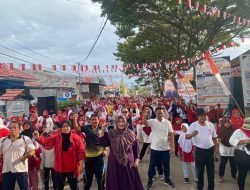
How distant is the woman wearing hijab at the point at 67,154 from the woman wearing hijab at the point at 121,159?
24.9 inches

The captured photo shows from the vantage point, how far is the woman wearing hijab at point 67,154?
489 cm

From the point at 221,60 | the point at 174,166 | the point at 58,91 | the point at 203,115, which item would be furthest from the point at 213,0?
the point at 58,91

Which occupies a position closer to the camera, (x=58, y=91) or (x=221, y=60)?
(x=221, y=60)

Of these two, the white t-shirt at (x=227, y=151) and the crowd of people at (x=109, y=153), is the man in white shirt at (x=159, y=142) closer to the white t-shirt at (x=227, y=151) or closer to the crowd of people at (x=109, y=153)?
the crowd of people at (x=109, y=153)

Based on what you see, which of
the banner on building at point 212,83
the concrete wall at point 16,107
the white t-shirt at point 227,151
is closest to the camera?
the white t-shirt at point 227,151

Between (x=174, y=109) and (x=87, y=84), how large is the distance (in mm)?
36716

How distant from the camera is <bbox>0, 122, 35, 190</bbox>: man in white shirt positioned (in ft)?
15.5

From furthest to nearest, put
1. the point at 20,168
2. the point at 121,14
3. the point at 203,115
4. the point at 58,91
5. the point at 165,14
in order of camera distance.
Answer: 1. the point at 58,91
2. the point at 165,14
3. the point at 121,14
4. the point at 203,115
5. the point at 20,168

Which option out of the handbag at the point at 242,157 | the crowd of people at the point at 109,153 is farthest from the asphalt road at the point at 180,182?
the handbag at the point at 242,157

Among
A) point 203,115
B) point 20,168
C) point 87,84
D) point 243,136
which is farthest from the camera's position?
point 87,84

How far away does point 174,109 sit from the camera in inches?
536

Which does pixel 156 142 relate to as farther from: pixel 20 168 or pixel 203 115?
pixel 20 168

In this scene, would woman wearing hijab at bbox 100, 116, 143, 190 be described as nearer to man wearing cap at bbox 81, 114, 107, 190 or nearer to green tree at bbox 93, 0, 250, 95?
man wearing cap at bbox 81, 114, 107, 190

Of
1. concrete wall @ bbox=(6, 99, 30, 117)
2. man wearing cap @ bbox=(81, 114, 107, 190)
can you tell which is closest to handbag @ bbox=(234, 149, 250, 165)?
man wearing cap @ bbox=(81, 114, 107, 190)
